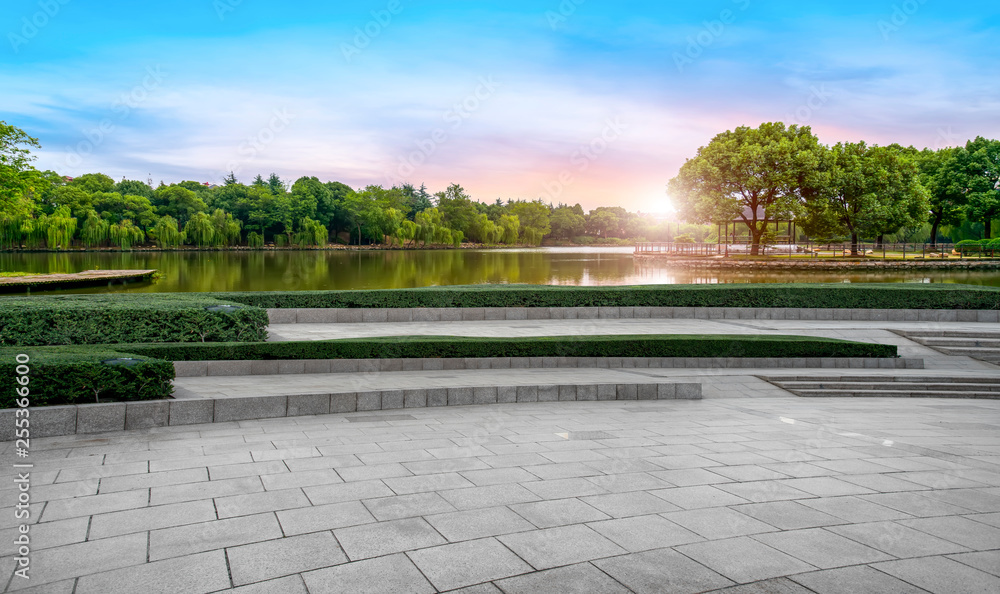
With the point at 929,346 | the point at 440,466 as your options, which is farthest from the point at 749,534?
the point at 929,346

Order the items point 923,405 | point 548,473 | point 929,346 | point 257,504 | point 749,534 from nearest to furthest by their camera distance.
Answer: point 749,534, point 257,504, point 548,473, point 923,405, point 929,346

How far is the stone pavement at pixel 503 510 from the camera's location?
3.02 meters

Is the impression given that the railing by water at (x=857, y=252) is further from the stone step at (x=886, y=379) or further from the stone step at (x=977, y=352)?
the stone step at (x=886, y=379)

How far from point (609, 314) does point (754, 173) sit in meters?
34.0

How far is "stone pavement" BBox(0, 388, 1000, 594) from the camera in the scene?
3.02 meters

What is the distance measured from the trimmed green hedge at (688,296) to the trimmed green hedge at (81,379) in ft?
27.5

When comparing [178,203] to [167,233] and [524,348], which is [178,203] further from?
[524,348]

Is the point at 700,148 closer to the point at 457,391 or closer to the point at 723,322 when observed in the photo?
the point at 723,322

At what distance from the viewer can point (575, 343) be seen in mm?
10094

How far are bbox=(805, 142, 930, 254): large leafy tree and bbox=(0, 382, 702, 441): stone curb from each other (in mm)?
41407

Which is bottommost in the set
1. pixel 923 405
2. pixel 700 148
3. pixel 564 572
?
pixel 923 405

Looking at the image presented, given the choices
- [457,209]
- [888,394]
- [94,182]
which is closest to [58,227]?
[94,182]

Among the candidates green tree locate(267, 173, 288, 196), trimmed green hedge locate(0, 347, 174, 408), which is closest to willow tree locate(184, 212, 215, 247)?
green tree locate(267, 173, 288, 196)

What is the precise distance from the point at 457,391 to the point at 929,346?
1037cm
